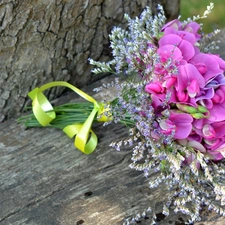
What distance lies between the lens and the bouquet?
1160 mm

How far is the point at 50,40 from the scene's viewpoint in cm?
146

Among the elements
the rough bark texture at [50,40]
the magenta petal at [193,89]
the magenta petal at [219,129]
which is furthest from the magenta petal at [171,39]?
the rough bark texture at [50,40]

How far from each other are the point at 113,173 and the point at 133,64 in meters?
0.33

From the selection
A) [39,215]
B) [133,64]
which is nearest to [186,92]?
[133,64]

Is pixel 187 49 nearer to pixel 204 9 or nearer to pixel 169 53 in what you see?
pixel 169 53

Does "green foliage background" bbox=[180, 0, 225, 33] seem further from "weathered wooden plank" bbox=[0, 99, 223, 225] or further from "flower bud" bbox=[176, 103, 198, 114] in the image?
"flower bud" bbox=[176, 103, 198, 114]

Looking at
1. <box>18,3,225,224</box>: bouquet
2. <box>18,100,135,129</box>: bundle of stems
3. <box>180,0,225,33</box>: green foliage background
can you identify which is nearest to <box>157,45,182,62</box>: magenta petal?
<box>18,3,225,224</box>: bouquet

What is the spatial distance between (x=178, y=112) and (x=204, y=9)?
2.10 metres

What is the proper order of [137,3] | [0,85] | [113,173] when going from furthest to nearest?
[137,3] < [0,85] < [113,173]

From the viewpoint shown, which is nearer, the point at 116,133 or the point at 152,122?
the point at 152,122

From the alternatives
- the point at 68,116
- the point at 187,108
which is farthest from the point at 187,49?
the point at 68,116

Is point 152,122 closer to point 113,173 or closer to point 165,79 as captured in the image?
point 165,79

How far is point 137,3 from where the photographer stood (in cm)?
160

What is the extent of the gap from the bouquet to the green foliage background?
1.76 meters
